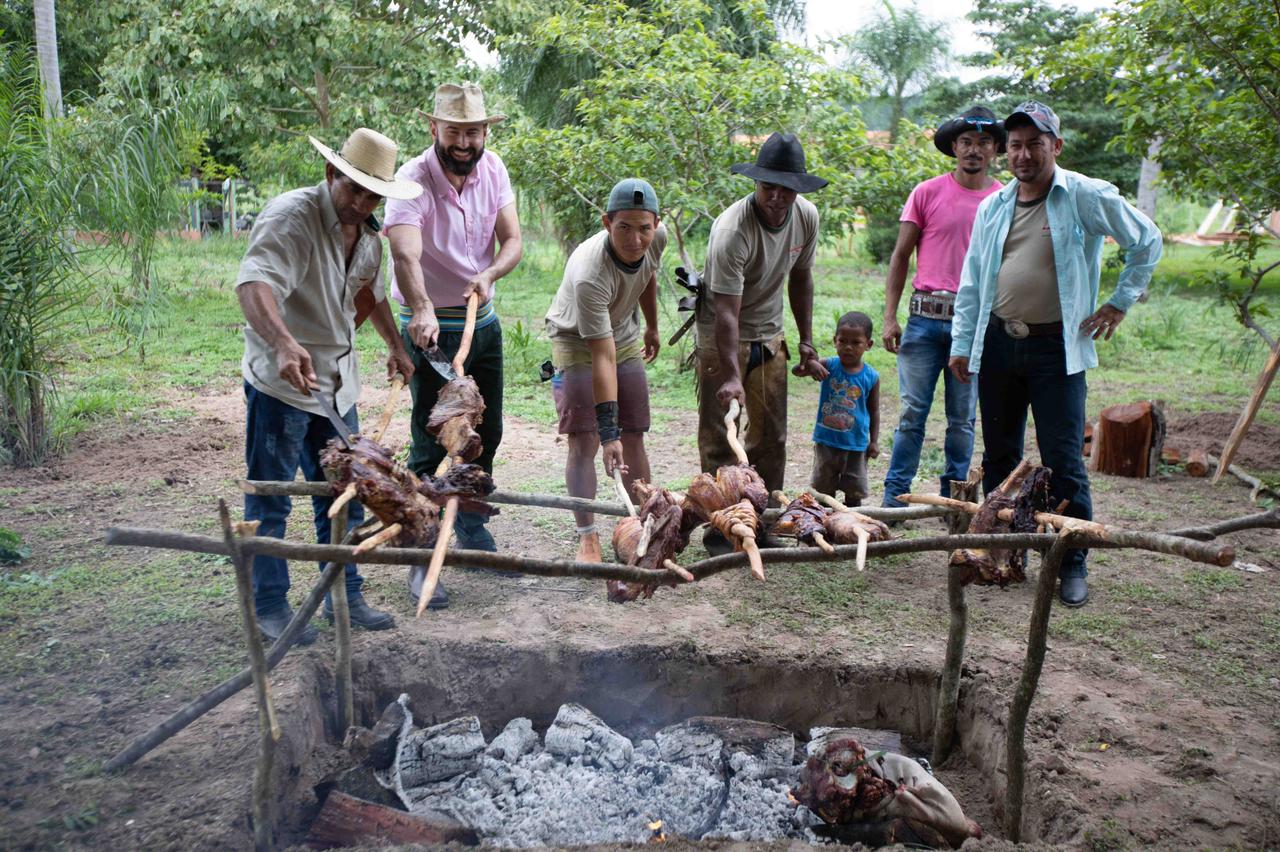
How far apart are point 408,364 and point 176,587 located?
5.57ft

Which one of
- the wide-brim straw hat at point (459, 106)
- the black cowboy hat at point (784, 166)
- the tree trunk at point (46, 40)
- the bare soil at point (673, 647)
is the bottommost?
the bare soil at point (673, 647)

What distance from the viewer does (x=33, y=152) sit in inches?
250

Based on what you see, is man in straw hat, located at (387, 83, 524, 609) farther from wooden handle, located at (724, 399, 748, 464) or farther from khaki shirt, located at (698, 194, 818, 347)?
wooden handle, located at (724, 399, 748, 464)

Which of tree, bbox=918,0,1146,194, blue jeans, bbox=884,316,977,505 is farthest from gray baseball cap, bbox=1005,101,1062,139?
tree, bbox=918,0,1146,194

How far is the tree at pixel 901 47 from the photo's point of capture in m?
21.6

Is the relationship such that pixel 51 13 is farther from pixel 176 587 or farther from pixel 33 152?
pixel 176 587

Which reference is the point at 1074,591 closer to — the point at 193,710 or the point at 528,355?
the point at 193,710

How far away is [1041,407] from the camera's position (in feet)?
14.9

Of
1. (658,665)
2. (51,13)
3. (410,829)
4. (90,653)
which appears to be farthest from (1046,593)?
(51,13)

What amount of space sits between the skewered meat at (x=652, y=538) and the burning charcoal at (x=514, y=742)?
1023mm

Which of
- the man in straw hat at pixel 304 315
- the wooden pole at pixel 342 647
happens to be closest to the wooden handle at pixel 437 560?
the wooden pole at pixel 342 647

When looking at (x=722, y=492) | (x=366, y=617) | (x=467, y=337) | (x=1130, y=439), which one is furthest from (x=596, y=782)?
(x=1130, y=439)

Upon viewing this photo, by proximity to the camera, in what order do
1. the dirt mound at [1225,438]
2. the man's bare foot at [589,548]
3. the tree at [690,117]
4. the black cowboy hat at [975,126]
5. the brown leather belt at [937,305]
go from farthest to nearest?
the tree at [690,117] → the dirt mound at [1225,438] → the brown leather belt at [937,305] → the black cowboy hat at [975,126] → the man's bare foot at [589,548]

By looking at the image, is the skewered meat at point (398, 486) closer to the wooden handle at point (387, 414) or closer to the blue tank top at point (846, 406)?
the wooden handle at point (387, 414)
